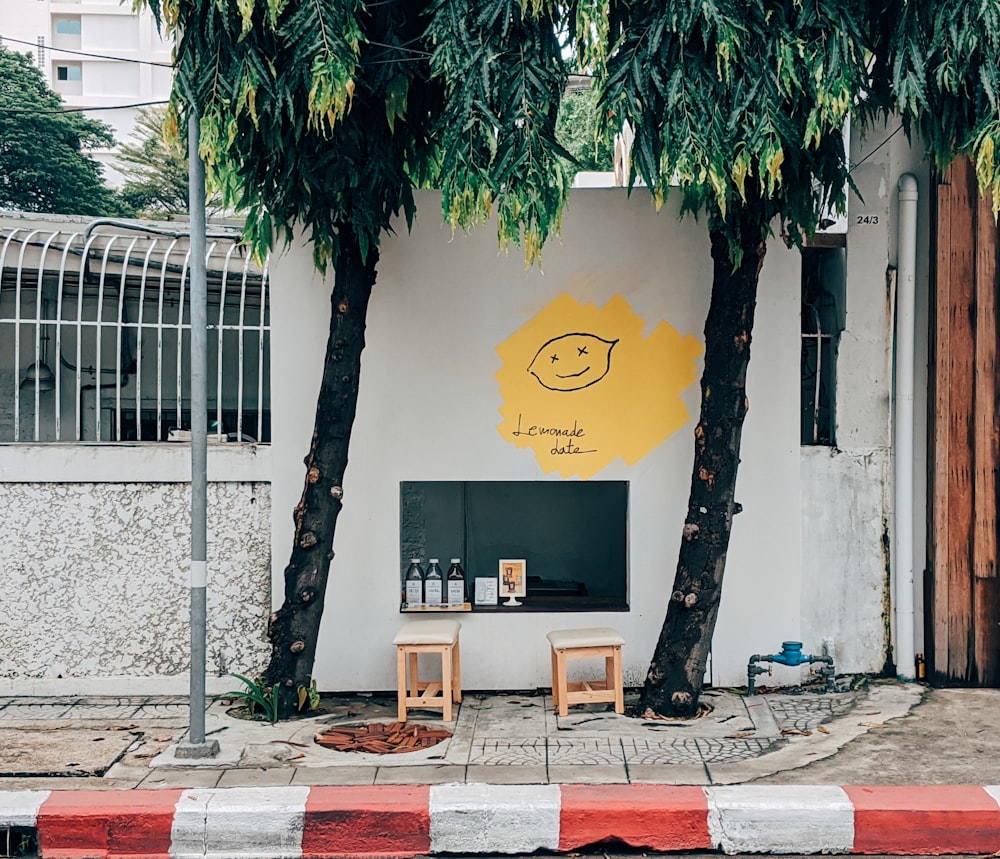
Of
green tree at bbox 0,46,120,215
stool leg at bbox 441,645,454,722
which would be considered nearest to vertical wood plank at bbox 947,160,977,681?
stool leg at bbox 441,645,454,722

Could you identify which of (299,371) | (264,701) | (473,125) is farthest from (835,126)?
(264,701)

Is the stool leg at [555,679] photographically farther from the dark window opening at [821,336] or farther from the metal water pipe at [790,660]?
the dark window opening at [821,336]

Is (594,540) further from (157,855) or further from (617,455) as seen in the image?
(157,855)

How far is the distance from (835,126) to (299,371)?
4023 millimetres

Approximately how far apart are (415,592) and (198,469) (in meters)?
2.31

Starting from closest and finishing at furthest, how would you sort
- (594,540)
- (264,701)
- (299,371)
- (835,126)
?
(835,126)
(264,701)
(299,371)
(594,540)

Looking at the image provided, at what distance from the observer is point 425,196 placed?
7.55 meters

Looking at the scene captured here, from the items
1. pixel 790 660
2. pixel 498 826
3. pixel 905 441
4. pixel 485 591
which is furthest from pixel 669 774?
pixel 905 441

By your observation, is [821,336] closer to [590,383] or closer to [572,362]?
[590,383]

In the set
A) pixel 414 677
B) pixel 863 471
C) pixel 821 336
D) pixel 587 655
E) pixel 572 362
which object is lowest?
pixel 414 677

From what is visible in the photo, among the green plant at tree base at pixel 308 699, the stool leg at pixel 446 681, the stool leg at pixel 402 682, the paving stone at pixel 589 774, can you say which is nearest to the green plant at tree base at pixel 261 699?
the green plant at tree base at pixel 308 699

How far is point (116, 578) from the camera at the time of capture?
758 centimetres

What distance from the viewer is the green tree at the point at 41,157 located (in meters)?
34.7

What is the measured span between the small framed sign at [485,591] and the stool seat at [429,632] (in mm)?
370
